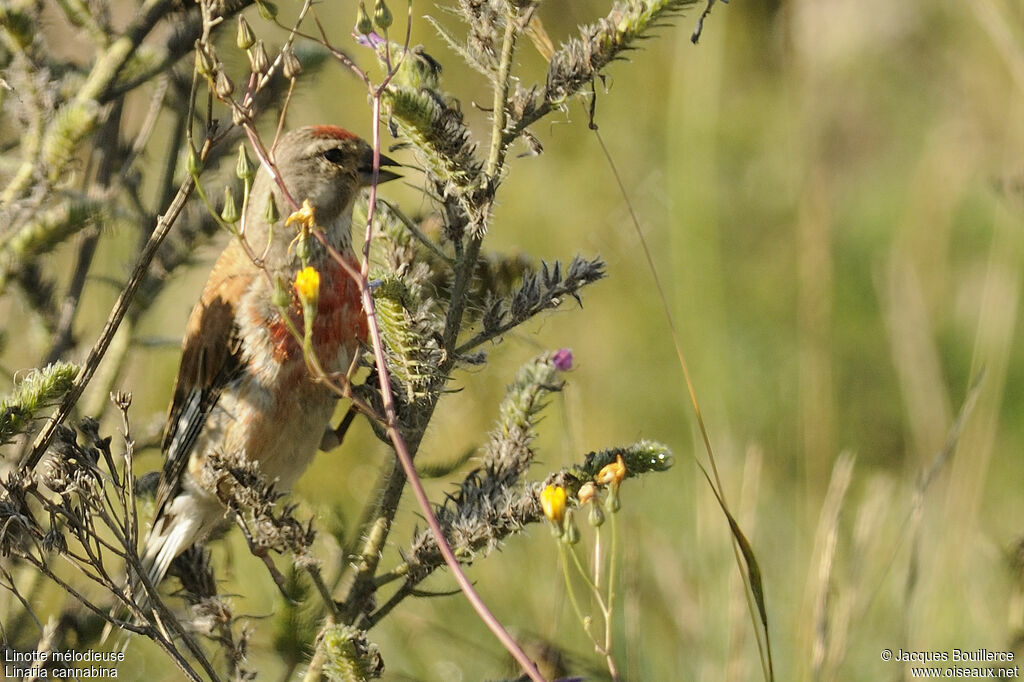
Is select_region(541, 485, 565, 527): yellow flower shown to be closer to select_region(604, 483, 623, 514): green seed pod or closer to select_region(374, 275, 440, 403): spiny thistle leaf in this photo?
select_region(604, 483, 623, 514): green seed pod

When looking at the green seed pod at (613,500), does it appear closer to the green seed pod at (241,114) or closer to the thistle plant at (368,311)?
the thistle plant at (368,311)

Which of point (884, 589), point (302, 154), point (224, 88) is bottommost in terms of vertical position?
point (224, 88)

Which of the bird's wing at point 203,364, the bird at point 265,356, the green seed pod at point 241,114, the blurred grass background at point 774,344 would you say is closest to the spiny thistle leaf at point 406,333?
the green seed pod at point 241,114

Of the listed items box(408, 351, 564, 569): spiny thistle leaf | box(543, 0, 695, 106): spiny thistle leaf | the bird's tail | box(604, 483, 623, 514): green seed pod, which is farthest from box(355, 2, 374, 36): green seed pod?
the bird's tail

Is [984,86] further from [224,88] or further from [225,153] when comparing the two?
[224,88]

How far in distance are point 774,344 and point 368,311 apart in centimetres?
372

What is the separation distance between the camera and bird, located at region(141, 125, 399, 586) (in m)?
2.35

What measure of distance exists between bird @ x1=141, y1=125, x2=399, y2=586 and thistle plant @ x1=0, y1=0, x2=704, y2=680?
0.96 feet

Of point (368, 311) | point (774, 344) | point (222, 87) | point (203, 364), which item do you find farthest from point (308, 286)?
point (774, 344)

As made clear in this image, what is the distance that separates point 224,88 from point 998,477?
3669 mm

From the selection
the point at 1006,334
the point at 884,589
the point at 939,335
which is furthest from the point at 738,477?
the point at 939,335

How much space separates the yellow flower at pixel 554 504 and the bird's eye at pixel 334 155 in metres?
1.49

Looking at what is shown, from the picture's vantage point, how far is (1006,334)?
10.3ft

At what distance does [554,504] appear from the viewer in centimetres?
129
